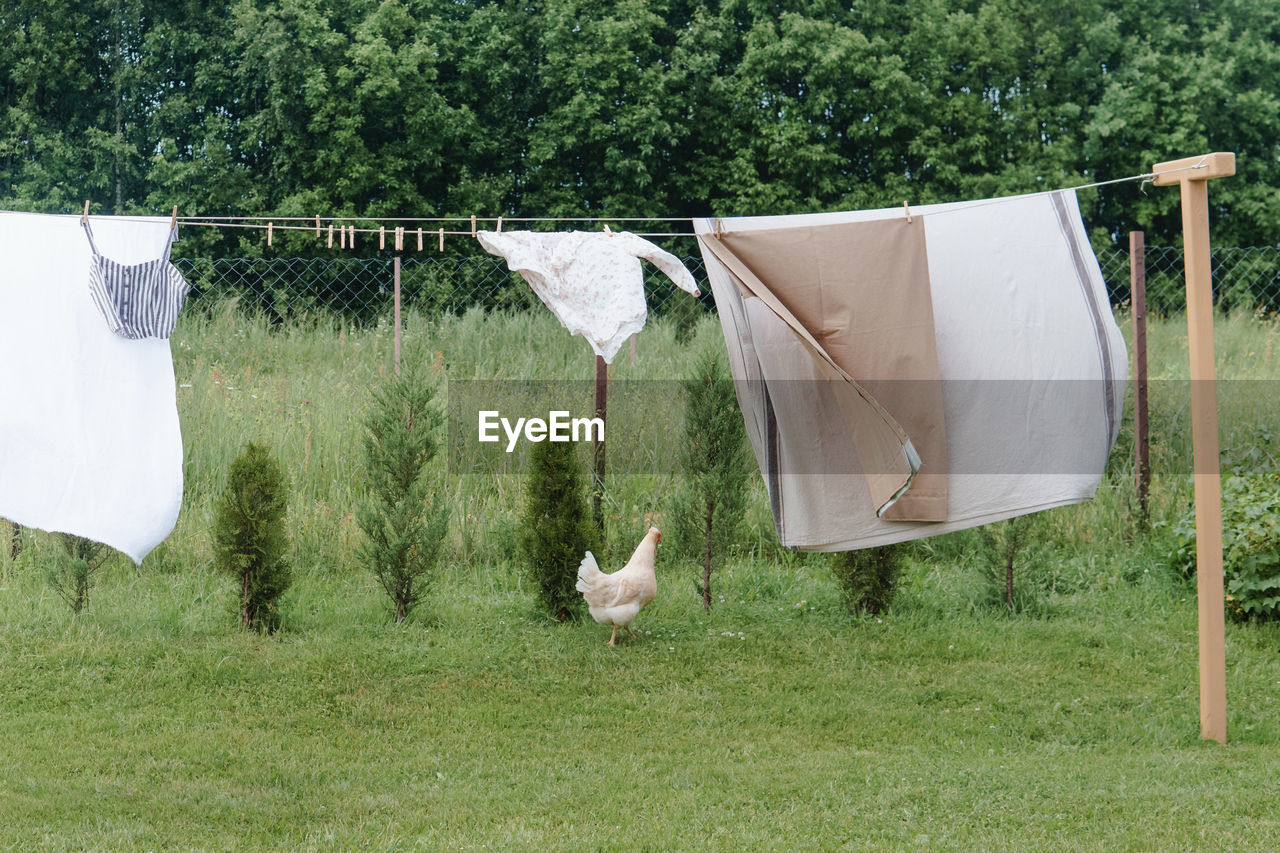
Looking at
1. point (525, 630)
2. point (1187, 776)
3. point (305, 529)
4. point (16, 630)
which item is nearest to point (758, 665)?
point (525, 630)

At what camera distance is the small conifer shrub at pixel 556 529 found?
5520mm

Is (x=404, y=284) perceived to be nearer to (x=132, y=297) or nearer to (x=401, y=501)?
(x=401, y=501)

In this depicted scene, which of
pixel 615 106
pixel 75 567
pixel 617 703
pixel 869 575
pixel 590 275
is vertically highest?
pixel 615 106

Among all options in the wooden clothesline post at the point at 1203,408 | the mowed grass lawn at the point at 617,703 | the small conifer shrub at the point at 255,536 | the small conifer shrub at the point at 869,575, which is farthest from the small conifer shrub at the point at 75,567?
the wooden clothesline post at the point at 1203,408

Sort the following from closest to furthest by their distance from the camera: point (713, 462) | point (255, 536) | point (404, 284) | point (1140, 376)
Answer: point (255, 536) < point (713, 462) < point (1140, 376) < point (404, 284)

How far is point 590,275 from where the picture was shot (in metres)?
4.43

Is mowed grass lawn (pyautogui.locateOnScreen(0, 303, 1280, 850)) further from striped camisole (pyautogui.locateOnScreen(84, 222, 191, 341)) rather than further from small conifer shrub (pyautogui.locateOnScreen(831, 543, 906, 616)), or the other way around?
striped camisole (pyautogui.locateOnScreen(84, 222, 191, 341))

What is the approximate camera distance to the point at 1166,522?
268 inches

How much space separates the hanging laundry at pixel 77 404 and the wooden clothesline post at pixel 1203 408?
144 inches

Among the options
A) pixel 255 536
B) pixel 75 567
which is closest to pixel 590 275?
pixel 255 536

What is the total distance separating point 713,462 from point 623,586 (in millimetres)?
982

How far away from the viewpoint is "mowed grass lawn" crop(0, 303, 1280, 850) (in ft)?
11.4

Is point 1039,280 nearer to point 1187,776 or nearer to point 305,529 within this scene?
point 1187,776

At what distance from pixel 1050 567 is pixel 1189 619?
0.87 metres
